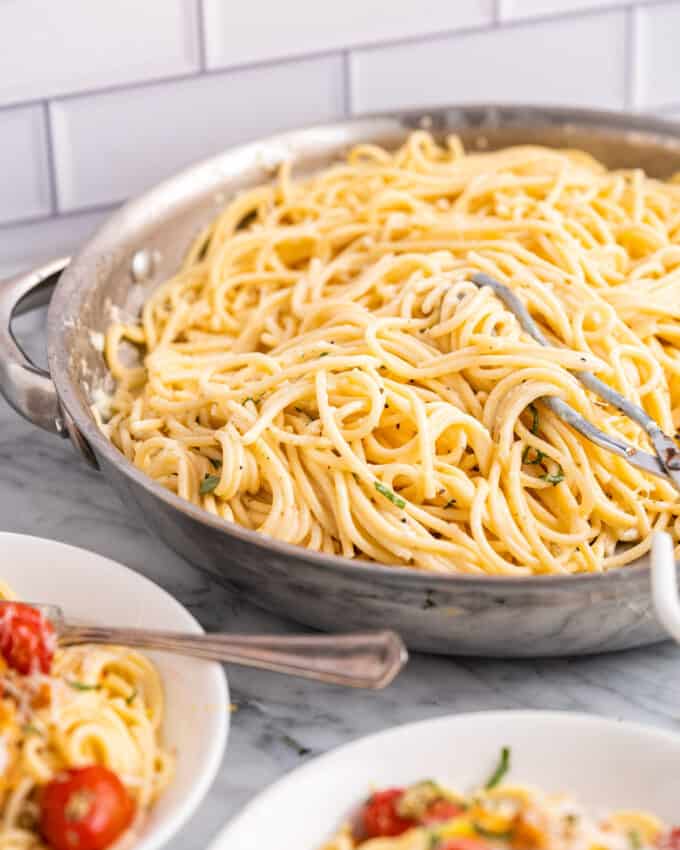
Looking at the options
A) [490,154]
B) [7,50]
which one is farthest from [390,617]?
[7,50]

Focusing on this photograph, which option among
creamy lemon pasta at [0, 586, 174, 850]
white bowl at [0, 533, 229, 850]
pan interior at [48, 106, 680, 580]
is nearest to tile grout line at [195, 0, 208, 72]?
Result: pan interior at [48, 106, 680, 580]

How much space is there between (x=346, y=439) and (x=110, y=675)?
0.36 m

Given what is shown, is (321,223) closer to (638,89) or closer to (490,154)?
(490,154)

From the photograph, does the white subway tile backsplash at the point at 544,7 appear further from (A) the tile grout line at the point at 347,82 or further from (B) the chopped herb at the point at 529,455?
(B) the chopped herb at the point at 529,455

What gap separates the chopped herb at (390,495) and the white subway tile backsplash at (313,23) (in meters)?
0.99

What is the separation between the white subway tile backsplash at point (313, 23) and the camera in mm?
2109

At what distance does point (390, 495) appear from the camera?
136 cm

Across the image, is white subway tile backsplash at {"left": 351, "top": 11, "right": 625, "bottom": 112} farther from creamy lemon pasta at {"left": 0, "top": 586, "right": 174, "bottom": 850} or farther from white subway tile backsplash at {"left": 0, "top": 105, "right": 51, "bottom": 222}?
creamy lemon pasta at {"left": 0, "top": 586, "right": 174, "bottom": 850}

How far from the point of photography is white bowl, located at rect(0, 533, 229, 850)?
3.45 ft

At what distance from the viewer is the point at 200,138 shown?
86.0 inches

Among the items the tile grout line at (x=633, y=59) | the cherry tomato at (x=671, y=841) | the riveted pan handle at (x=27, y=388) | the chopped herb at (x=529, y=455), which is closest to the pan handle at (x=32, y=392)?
the riveted pan handle at (x=27, y=388)

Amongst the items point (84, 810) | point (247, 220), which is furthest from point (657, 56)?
point (84, 810)

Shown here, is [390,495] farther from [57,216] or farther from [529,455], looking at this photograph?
[57,216]

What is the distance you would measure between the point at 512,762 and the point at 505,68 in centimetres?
153
